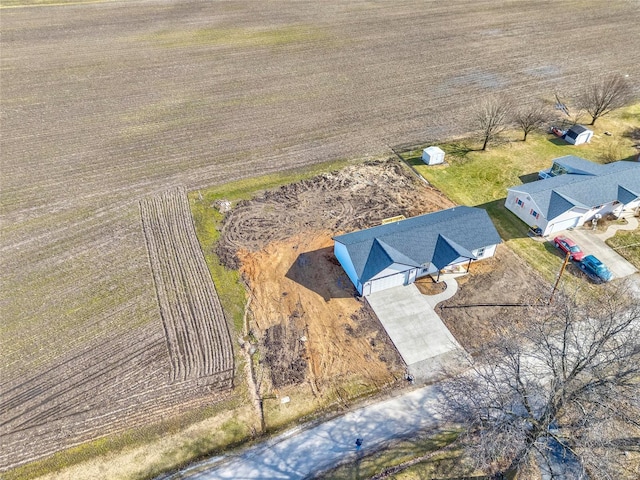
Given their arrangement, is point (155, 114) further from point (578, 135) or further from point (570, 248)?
point (578, 135)

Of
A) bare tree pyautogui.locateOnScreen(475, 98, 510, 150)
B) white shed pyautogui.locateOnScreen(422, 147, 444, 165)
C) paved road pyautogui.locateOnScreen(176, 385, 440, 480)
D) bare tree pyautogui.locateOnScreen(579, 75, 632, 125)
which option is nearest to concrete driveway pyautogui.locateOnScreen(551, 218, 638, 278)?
white shed pyautogui.locateOnScreen(422, 147, 444, 165)

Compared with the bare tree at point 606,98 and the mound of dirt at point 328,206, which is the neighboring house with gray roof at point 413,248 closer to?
the mound of dirt at point 328,206

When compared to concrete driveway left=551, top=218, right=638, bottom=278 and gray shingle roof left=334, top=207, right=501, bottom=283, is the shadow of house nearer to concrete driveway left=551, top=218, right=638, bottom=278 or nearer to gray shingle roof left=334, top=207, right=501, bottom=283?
gray shingle roof left=334, top=207, right=501, bottom=283

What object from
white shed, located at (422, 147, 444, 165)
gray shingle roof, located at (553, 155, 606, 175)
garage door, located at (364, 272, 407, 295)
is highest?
gray shingle roof, located at (553, 155, 606, 175)

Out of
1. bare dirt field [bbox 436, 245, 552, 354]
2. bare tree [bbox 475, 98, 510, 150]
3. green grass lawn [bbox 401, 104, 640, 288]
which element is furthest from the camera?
bare tree [bbox 475, 98, 510, 150]

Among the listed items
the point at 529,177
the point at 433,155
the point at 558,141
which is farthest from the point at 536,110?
the point at 433,155

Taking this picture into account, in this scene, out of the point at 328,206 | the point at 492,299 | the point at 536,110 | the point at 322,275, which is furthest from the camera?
the point at 536,110

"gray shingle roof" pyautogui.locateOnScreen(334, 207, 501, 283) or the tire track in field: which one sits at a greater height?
"gray shingle roof" pyautogui.locateOnScreen(334, 207, 501, 283)

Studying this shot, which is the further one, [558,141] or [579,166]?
[558,141]
